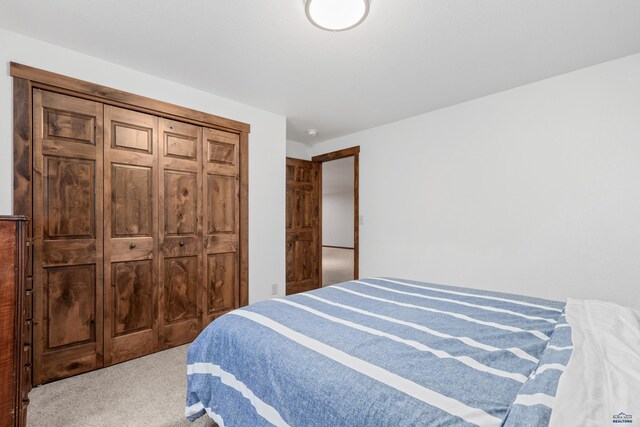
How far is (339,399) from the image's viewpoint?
88cm

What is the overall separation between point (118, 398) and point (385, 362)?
1.95 meters

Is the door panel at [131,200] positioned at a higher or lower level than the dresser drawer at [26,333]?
higher

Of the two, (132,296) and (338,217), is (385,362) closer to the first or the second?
(132,296)

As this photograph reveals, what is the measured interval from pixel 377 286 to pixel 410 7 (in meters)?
1.79

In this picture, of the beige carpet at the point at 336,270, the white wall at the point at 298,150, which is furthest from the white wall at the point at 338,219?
the white wall at the point at 298,150

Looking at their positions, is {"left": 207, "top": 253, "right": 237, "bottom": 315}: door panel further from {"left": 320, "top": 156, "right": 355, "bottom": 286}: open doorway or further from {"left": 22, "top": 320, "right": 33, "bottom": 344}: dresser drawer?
{"left": 320, "top": 156, "right": 355, "bottom": 286}: open doorway

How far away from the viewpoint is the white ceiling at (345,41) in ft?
5.78

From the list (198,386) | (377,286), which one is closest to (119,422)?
(198,386)

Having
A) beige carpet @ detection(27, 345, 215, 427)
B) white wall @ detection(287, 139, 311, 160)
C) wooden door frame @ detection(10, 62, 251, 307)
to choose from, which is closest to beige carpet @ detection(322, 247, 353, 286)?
white wall @ detection(287, 139, 311, 160)

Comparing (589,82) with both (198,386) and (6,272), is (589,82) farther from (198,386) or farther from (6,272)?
(6,272)

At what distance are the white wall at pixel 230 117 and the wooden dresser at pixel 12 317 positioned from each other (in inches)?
41.2

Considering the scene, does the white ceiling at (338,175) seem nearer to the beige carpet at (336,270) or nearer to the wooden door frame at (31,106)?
the beige carpet at (336,270)

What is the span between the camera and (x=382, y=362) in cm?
98

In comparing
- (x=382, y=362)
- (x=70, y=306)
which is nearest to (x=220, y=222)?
(x=70, y=306)
